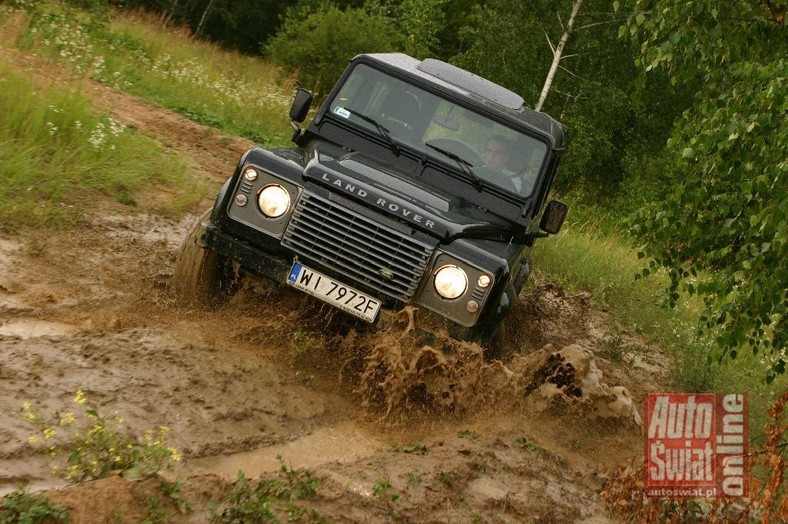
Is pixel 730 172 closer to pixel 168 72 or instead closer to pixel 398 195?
pixel 398 195

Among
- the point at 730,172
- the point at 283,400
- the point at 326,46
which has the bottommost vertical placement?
the point at 283,400

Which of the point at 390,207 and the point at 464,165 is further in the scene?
the point at 464,165

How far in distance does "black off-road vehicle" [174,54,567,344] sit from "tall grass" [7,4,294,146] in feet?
16.3

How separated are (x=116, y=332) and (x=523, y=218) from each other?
2.47 meters

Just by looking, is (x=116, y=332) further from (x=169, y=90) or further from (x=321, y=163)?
(x=169, y=90)

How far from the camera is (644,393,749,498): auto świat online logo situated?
4820 millimetres

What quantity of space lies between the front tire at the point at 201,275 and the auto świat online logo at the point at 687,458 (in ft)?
7.95

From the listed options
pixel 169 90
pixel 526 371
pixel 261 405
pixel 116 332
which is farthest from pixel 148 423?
pixel 169 90

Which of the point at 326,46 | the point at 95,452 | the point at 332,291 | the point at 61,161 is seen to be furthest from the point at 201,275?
the point at 326,46

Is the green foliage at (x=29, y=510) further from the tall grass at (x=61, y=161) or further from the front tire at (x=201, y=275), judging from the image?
the tall grass at (x=61, y=161)

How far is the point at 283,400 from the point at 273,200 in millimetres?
1015

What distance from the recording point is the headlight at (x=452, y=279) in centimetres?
518

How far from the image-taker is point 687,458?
4879mm

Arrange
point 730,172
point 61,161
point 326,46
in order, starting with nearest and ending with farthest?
point 730,172, point 61,161, point 326,46
